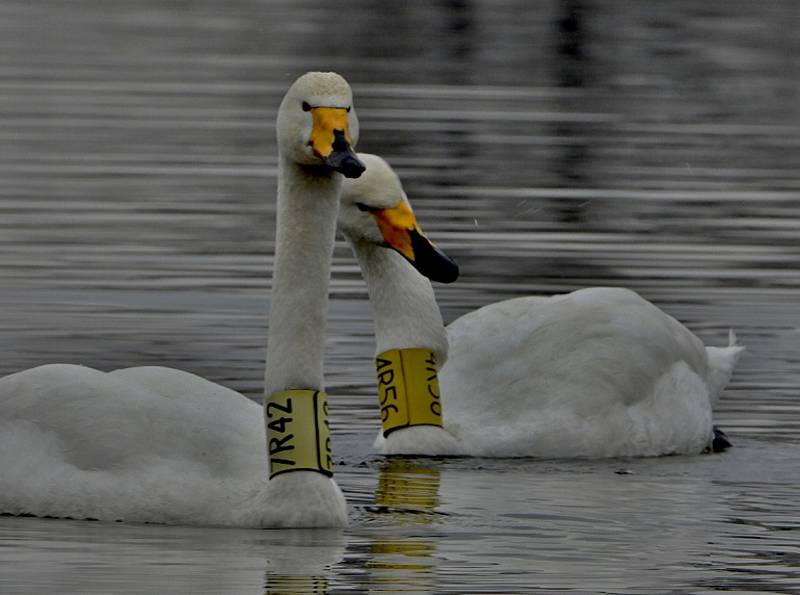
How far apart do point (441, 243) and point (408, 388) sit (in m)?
7.30

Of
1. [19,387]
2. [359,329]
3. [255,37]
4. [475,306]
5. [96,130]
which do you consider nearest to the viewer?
[19,387]

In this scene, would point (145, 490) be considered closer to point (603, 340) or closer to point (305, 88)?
point (305, 88)

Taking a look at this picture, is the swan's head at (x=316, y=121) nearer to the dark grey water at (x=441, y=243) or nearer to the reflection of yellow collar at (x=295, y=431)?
the reflection of yellow collar at (x=295, y=431)

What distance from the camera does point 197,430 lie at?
11.9 metres

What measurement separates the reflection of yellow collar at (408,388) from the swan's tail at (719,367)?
6.47 feet

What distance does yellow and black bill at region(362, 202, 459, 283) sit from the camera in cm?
1377

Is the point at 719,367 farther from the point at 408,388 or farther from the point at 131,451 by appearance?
the point at 131,451

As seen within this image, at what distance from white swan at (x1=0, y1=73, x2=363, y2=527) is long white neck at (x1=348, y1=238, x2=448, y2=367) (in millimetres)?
3410

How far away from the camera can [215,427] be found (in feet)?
39.2

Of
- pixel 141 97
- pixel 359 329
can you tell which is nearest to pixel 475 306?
pixel 359 329

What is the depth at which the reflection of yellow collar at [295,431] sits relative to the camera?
11625 millimetres

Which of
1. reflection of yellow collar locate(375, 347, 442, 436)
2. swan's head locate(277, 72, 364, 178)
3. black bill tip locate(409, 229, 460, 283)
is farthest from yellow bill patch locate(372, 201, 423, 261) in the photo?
swan's head locate(277, 72, 364, 178)

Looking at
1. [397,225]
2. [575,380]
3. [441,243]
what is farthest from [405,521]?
[441,243]

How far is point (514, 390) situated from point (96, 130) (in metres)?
16.4
